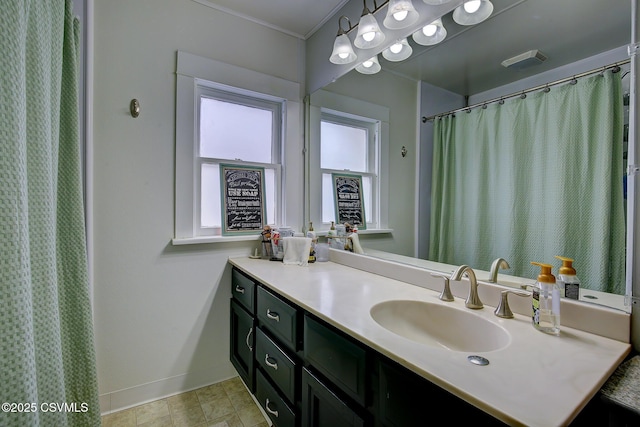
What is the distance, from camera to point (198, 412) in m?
1.67

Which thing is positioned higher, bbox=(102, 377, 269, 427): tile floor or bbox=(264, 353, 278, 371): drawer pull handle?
bbox=(264, 353, 278, 371): drawer pull handle

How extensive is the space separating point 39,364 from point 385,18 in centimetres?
190

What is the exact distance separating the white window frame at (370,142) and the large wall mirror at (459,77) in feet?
0.05

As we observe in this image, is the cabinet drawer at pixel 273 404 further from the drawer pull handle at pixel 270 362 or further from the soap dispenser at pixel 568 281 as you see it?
the soap dispenser at pixel 568 281

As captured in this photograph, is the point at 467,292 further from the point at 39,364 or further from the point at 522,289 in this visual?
the point at 39,364

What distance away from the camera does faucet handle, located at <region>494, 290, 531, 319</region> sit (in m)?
0.98

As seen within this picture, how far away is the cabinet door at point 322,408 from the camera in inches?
34.3

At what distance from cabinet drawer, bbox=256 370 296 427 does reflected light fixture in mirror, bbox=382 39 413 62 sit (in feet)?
5.84

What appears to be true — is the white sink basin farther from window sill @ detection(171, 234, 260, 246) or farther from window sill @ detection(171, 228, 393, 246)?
window sill @ detection(171, 234, 260, 246)

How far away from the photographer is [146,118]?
67.3 inches

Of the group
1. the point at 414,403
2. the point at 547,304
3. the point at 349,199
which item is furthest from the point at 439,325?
the point at 349,199

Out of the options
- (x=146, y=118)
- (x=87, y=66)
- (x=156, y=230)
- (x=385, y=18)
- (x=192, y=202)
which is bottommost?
(x=156, y=230)

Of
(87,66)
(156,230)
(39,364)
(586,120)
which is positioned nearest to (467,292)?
(586,120)

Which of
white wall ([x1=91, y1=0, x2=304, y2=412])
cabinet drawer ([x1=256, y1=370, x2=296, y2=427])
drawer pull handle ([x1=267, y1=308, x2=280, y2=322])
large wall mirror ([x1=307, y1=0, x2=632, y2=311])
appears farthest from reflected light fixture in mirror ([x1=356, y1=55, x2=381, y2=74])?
cabinet drawer ([x1=256, y1=370, x2=296, y2=427])
